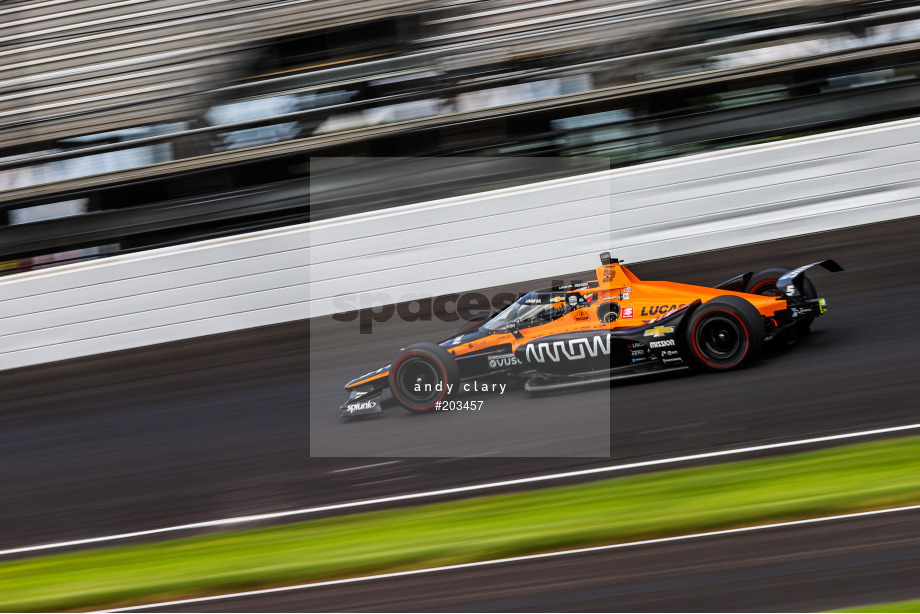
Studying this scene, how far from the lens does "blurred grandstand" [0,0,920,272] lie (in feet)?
34.4

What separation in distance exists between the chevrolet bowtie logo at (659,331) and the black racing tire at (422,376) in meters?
1.51

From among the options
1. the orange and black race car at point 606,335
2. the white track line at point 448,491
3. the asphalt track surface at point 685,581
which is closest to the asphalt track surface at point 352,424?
the white track line at point 448,491

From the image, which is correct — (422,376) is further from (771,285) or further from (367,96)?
(367,96)

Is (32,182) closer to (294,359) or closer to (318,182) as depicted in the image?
(318,182)

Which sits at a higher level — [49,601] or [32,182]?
[32,182]

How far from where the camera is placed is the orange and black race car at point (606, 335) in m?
6.58

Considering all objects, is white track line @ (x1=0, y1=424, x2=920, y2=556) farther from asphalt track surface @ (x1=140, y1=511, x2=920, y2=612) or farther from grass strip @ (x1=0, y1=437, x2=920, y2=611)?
asphalt track surface @ (x1=140, y1=511, x2=920, y2=612)

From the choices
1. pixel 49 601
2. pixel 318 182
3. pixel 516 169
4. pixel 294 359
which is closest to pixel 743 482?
pixel 49 601

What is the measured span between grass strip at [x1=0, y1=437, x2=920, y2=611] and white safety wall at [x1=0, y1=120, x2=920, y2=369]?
445 cm

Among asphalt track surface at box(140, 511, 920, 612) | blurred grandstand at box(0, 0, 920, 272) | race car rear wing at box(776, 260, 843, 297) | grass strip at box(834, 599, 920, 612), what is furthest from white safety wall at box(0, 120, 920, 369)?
grass strip at box(834, 599, 920, 612)

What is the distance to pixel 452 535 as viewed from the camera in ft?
17.3

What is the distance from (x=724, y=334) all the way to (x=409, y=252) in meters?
4.32

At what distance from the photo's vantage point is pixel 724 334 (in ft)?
21.8

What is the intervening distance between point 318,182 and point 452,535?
6.42m
